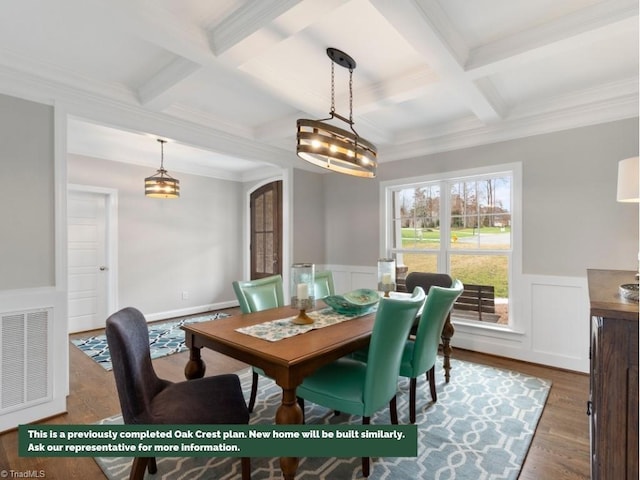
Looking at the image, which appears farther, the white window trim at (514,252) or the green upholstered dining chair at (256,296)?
the white window trim at (514,252)

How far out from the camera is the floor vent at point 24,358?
7.20 feet

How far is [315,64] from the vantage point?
92.9 inches

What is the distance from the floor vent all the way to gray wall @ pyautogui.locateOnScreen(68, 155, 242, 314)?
239cm

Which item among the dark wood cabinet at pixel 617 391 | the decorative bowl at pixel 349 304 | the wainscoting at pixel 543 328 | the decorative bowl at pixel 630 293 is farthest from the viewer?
the wainscoting at pixel 543 328

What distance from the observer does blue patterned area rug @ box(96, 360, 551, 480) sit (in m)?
1.76

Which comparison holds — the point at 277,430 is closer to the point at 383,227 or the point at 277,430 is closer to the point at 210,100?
the point at 210,100

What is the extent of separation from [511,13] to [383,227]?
2.73 m

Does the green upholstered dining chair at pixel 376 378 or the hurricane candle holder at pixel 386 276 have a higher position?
the hurricane candle holder at pixel 386 276

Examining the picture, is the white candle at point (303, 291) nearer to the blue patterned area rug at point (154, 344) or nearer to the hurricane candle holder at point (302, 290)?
the hurricane candle holder at point (302, 290)

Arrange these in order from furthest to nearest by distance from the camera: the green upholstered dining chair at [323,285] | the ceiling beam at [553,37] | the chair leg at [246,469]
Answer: the green upholstered dining chair at [323,285] < the ceiling beam at [553,37] < the chair leg at [246,469]

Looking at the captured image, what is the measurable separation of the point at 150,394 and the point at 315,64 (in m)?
2.40

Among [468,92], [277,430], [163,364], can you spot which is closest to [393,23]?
[468,92]

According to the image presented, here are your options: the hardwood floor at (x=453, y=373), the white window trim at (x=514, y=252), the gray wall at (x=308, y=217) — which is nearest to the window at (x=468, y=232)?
the white window trim at (x=514, y=252)

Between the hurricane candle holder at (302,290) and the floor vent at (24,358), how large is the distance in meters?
1.93
